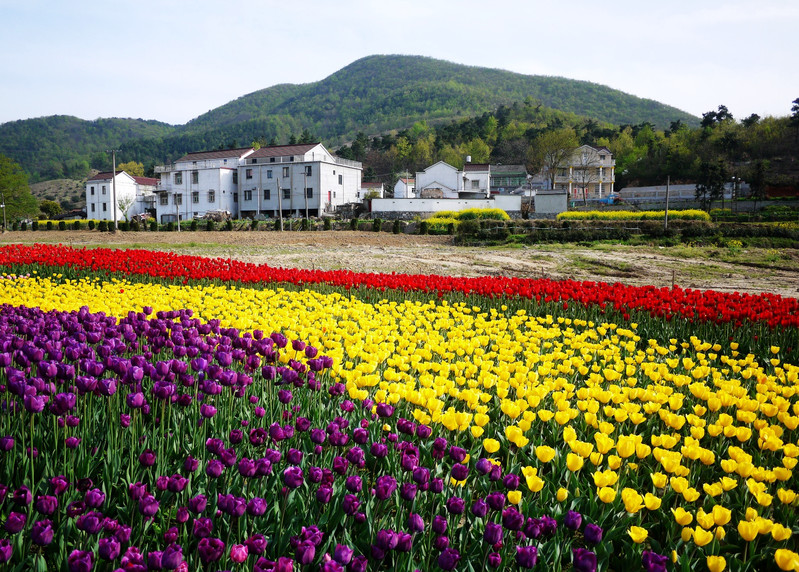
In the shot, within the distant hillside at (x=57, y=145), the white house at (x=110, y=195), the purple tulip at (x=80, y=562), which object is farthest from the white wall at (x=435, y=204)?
the distant hillside at (x=57, y=145)

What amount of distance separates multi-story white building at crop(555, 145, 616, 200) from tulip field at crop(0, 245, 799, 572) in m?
83.5

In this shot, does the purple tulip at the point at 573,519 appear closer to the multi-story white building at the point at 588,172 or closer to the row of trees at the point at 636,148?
the row of trees at the point at 636,148

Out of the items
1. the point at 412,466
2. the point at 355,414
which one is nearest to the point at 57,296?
the point at 355,414

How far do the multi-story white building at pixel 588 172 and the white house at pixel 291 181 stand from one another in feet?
118

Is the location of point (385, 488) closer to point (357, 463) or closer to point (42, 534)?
point (357, 463)

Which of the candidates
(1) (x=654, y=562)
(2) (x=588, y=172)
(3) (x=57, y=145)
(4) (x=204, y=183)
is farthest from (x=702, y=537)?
(3) (x=57, y=145)

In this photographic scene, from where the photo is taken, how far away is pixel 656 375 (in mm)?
4160

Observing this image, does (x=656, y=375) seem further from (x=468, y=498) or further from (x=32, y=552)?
(x=32, y=552)

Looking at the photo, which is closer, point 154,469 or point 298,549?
point 298,549

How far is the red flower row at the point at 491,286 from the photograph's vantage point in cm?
754

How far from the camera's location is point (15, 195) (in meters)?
62.1

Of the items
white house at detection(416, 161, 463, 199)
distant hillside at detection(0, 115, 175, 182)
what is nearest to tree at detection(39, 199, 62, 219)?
white house at detection(416, 161, 463, 199)

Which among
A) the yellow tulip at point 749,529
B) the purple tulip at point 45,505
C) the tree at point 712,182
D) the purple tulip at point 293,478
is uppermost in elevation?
the tree at point 712,182

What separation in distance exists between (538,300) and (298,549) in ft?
24.4
